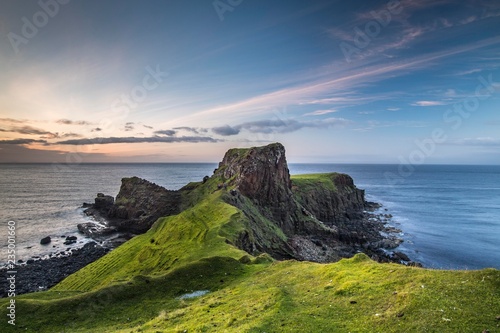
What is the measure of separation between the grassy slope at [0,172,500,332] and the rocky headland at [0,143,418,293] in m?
25.1

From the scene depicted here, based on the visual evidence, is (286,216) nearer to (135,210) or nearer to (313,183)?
(313,183)

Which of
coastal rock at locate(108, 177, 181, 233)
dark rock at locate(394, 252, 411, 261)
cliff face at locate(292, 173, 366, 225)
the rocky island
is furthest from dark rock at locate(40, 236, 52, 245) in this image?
dark rock at locate(394, 252, 411, 261)

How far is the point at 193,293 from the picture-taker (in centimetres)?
3180

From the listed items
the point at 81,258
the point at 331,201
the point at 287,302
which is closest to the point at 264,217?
the point at 81,258

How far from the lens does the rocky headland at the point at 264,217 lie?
267 feet

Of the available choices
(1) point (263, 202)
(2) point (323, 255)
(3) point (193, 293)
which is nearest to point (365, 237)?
(2) point (323, 255)

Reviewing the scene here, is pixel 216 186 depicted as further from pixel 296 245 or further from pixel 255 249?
pixel 255 249

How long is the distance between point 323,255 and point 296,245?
8.22 metres

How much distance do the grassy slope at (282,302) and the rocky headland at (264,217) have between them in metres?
25.1

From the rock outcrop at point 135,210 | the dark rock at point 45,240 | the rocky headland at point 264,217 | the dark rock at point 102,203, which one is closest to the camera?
the rocky headland at point 264,217

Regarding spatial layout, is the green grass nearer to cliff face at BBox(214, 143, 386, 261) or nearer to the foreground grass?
cliff face at BBox(214, 143, 386, 261)

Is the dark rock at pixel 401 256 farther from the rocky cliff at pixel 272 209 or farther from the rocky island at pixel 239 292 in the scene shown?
the rocky island at pixel 239 292

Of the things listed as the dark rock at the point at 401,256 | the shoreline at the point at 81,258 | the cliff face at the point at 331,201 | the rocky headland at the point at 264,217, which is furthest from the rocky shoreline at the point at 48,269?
the dark rock at the point at 401,256

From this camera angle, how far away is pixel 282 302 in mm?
22406
